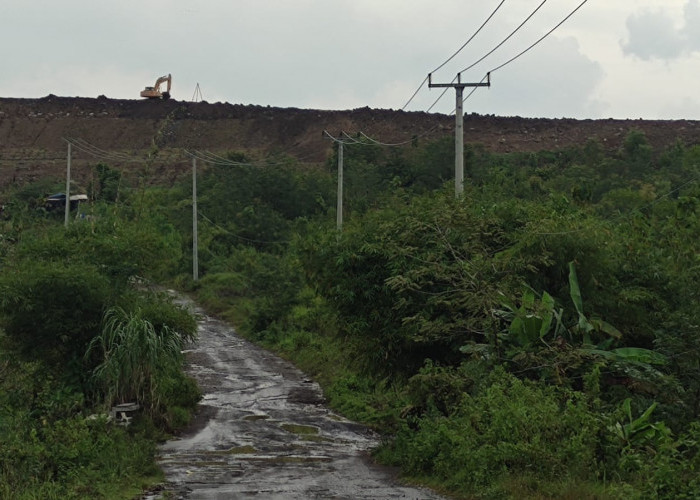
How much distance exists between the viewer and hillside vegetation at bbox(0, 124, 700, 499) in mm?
12266

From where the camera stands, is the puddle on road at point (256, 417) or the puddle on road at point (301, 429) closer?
Result: the puddle on road at point (301, 429)

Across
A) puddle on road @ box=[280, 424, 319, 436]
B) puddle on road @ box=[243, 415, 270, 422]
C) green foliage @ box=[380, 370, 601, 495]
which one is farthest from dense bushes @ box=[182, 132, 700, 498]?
puddle on road @ box=[243, 415, 270, 422]

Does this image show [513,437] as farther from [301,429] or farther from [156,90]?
[156,90]

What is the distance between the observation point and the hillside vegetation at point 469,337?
12266 millimetres

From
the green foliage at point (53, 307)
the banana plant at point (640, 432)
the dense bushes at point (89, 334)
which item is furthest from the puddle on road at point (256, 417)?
the banana plant at point (640, 432)

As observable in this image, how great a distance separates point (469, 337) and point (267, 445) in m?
4.85

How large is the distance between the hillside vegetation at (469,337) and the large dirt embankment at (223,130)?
56.7 metres

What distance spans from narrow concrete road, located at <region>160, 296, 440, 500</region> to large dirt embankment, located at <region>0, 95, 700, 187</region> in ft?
159

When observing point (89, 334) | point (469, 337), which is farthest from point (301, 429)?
point (469, 337)

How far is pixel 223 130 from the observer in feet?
280

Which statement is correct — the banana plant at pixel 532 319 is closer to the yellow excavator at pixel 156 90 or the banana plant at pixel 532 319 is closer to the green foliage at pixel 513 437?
the green foliage at pixel 513 437

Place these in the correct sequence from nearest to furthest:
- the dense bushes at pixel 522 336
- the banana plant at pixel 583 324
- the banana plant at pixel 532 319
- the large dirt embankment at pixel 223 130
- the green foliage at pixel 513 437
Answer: the green foliage at pixel 513 437 → the dense bushes at pixel 522 336 → the banana plant at pixel 532 319 → the banana plant at pixel 583 324 → the large dirt embankment at pixel 223 130

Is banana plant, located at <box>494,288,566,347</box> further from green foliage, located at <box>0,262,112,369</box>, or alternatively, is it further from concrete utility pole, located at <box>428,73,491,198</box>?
green foliage, located at <box>0,262,112,369</box>

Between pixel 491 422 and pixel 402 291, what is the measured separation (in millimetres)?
4453
